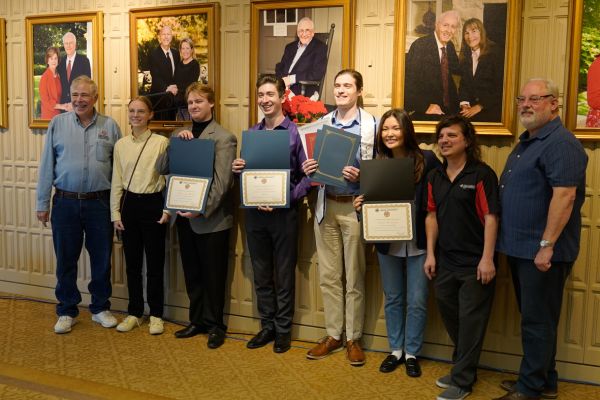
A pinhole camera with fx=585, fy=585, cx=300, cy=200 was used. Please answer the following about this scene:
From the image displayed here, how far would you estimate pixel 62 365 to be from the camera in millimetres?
3363

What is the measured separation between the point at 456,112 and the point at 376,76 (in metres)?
0.53

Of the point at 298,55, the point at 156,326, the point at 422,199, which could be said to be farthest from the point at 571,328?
the point at 156,326

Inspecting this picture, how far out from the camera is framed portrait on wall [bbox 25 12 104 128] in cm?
430

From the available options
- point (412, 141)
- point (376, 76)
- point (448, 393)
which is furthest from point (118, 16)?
point (448, 393)

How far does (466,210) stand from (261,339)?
1562 mm

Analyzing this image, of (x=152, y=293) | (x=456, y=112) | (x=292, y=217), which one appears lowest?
(x=152, y=293)

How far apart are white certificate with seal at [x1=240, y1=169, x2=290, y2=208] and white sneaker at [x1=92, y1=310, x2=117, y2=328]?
4.41ft

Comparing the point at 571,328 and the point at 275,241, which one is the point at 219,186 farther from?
the point at 571,328

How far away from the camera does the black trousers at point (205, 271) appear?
371 centimetres

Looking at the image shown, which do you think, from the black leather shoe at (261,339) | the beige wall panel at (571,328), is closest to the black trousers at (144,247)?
the black leather shoe at (261,339)

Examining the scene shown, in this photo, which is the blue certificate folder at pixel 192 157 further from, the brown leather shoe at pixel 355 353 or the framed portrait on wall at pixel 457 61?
the brown leather shoe at pixel 355 353

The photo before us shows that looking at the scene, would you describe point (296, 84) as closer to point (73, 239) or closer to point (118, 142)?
point (118, 142)

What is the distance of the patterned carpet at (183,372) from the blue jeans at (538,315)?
11.0 inches

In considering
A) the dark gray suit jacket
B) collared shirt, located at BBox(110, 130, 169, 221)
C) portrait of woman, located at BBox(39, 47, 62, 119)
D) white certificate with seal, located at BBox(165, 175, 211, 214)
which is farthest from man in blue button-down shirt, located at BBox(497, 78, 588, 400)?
portrait of woman, located at BBox(39, 47, 62, 119)
